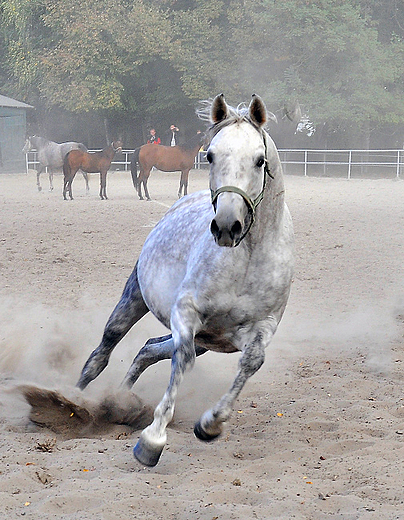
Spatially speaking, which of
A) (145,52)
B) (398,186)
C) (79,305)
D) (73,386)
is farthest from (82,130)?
(73,386)

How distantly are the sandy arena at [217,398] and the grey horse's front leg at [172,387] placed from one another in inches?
5.4

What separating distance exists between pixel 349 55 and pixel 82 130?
15.0m

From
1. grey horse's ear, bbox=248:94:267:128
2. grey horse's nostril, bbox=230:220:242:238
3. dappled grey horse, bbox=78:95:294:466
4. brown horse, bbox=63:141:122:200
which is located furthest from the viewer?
brown horse, bbox=63:141:122:200

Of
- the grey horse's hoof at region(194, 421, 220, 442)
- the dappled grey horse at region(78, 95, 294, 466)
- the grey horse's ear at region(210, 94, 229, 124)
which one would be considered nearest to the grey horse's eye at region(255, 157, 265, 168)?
the dappled grey horse at region(78, 95, 294, 466)

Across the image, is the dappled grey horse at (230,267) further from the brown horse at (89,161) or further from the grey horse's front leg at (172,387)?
the brown horse at (89,161)

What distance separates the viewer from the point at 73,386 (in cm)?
457

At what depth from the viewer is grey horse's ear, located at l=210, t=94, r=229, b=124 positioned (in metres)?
3.03

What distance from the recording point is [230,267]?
3.20 meters

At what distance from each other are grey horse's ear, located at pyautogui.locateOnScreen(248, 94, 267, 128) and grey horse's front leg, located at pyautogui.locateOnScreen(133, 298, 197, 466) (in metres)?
0.95

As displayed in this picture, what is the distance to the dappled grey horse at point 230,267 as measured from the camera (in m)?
2.85

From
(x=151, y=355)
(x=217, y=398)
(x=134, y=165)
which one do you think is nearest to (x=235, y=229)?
(x=151, y=355)

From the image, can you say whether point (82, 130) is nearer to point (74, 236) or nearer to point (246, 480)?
point (74, 236)

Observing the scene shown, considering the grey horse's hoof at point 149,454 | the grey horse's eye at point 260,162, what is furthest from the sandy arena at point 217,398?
the grey horse's eye at point 260,162

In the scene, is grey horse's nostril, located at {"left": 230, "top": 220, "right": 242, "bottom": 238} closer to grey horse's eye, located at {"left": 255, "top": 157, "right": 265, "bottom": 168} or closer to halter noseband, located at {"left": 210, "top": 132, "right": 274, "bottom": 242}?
halter noseband, located at {"left": 210, "top": 132, "right": 274, "bottom": 242}
